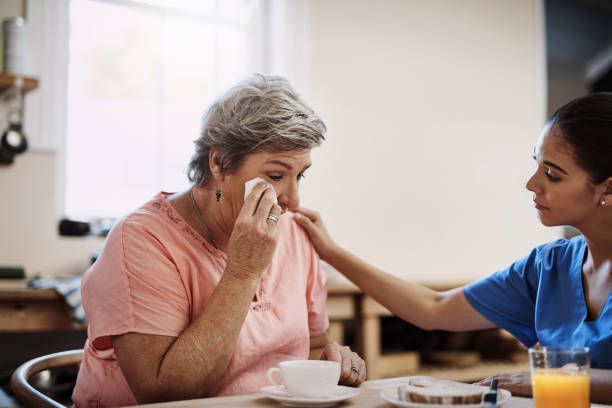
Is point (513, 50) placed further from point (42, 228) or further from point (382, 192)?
point (42, 228)

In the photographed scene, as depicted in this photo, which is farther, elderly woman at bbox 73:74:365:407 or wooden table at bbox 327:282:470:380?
wooden table at bbox 327:282:470:380

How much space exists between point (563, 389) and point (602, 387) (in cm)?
27

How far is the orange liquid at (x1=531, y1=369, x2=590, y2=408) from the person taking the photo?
0.79m

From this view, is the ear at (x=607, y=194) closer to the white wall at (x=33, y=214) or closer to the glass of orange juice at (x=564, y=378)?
the glass of orange juice at (x=564, y=378)

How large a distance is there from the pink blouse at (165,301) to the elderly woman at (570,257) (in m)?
0.53

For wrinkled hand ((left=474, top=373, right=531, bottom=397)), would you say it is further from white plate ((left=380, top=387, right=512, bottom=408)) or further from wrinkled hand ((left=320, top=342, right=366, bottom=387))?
wrinkled hand ((left=320, top=342, right=366, bottom=387))

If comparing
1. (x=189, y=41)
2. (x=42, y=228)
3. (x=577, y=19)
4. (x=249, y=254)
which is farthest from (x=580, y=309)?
(x=577, y=19)

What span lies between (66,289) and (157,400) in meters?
1.06

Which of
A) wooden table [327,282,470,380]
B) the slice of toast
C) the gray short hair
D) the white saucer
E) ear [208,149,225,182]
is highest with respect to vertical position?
the gray short hair

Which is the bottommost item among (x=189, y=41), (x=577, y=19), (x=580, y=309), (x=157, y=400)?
(x=157, y=400)

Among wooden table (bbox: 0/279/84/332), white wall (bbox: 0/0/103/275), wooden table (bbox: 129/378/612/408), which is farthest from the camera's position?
white wall (bbox: 0/0/103/275)

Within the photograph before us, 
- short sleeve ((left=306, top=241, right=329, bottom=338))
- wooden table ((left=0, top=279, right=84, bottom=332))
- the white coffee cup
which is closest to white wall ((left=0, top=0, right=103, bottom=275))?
wooden table ((left=0, top=279, right=84, bottom=332))

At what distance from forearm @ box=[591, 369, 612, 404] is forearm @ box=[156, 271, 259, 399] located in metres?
0.64

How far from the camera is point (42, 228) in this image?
96.2 inches
